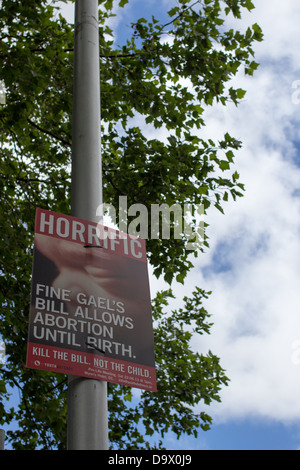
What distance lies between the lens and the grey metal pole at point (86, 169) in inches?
101

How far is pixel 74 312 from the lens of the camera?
278 centimetres

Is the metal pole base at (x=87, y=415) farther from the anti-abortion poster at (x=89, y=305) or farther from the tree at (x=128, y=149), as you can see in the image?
the tree at (x=128, y=149)

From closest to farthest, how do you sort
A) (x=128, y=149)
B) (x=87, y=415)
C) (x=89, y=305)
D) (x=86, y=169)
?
(x=87, y=415), (x=89, y=305), (x=86, y=169), (x=128, y=149)

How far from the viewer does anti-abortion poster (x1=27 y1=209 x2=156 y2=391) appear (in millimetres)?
2668

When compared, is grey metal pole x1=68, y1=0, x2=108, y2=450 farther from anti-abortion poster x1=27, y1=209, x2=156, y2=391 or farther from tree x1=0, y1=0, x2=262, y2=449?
tree x1=0, y1=0, x2=262, y2=449

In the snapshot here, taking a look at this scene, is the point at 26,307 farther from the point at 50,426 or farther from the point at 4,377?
the point at 50,426

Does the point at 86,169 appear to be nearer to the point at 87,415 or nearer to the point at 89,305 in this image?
the point at 89,305

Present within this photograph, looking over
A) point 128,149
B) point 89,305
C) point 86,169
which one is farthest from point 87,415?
point 128,149

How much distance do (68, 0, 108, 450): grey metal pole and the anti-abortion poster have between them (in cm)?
11

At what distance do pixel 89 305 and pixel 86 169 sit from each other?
2.90 feet

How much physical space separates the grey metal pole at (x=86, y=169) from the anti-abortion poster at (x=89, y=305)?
4.1 inches

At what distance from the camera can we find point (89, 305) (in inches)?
111
